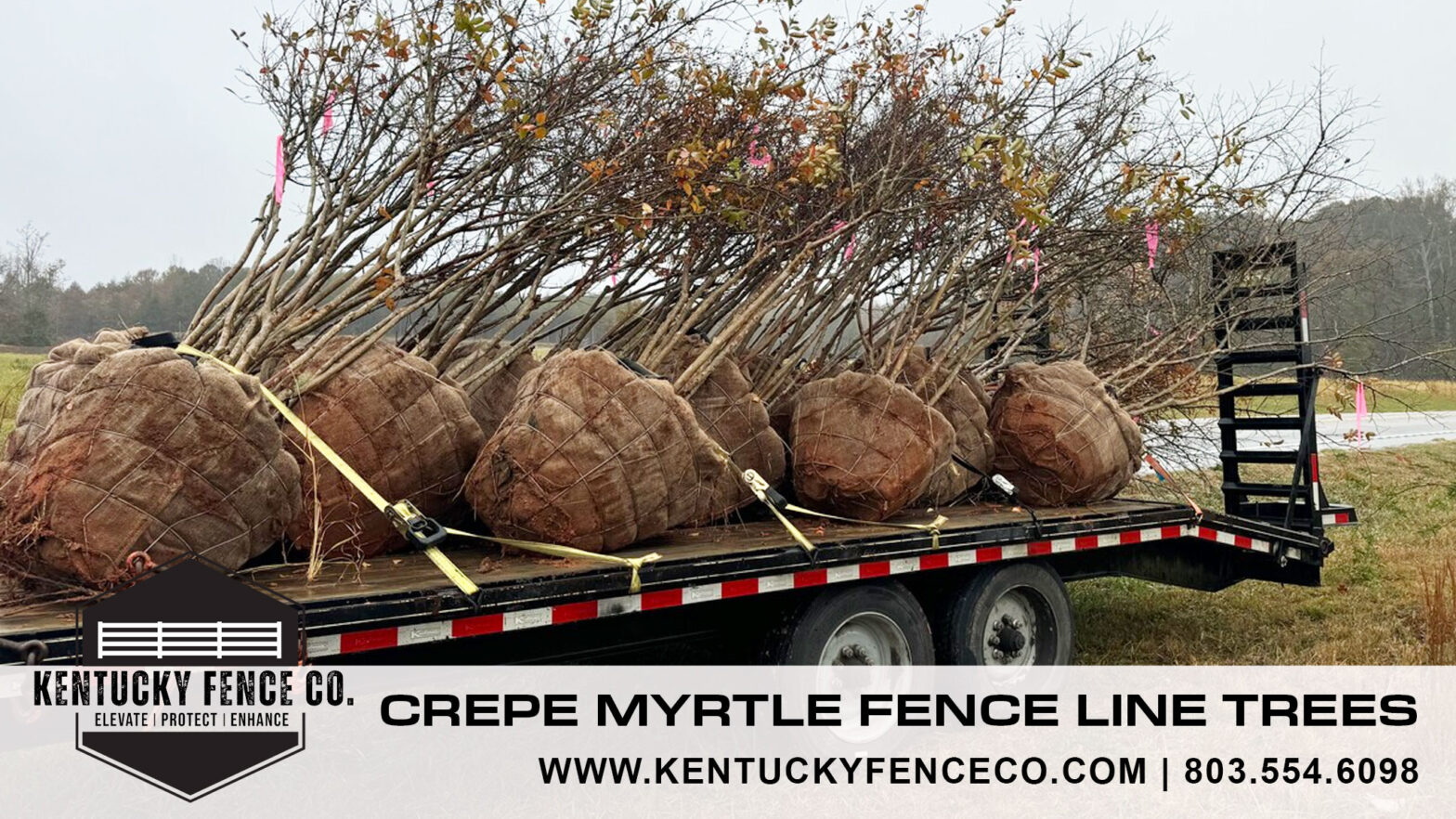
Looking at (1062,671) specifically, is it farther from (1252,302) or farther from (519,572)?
(1252,302)

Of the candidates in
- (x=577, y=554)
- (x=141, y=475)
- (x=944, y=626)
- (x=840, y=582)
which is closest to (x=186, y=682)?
(x=141, y=475)

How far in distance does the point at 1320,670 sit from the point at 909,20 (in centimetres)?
480

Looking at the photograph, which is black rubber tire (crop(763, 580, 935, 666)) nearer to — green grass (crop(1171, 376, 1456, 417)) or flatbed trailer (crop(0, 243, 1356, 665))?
flatbed trailer (crop(0, 243, 1356, 665))

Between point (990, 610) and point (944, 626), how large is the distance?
0.27 metres

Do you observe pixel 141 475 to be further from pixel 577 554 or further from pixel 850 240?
pixel 850 240

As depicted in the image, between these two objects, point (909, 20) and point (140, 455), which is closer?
point (140, 455)

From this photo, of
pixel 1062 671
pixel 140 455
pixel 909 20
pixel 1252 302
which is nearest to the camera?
pixel 140 455

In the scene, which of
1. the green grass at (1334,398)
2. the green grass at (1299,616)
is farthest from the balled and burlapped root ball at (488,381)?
the green grass at (1334,398)

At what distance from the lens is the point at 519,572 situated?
4430mm

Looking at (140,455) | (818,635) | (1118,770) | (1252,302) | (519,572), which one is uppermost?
(1252,302)

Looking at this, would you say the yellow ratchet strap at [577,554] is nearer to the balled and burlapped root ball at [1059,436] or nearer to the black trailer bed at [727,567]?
the black trailer bed at [727,567]

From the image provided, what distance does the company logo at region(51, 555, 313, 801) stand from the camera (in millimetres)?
3377

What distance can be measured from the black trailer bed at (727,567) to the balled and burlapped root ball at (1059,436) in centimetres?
18

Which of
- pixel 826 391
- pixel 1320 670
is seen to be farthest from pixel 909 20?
pixel 1320 670
